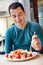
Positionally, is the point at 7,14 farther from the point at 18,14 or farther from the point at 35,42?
the point at 35,42

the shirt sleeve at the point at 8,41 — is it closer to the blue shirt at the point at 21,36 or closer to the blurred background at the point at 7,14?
the blue shirt at the point at 21,36

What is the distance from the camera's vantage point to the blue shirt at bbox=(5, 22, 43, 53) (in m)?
1.48

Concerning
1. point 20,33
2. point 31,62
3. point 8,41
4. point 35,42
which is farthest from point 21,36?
point 31,62

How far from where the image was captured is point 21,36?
1.48 metres

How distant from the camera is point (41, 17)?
10.8ft

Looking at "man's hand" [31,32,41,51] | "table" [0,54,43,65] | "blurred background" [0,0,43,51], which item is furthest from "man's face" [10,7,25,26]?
"blurred background" [0,0,43,51]

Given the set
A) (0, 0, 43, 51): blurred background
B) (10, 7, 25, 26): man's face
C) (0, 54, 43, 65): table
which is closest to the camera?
(0, 54, 43, 65): table

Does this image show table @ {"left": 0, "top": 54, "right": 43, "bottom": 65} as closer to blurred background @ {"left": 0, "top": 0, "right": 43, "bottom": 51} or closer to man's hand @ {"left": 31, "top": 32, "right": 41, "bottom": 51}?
man's hand @ {"left": 31, "top": 32, "right": 41, "bottom": 51}

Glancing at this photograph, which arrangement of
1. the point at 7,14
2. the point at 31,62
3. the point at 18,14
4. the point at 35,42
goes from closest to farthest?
1. the point at 31,62
2. the point at 35,42
3. the point at 18,14
4. the point at 7,14

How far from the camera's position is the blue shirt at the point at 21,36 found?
4.86 feet

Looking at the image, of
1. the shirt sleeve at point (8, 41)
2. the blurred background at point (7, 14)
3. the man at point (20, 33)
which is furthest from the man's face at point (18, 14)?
the blurred background at point (7, 14)

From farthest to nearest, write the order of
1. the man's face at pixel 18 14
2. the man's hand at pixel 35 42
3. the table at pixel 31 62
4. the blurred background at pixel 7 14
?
the blurred background at pixel 7 14 → the man's face at pixel 18 14 → the man's hand at pixel 35 42 → the table at pixel 31 62

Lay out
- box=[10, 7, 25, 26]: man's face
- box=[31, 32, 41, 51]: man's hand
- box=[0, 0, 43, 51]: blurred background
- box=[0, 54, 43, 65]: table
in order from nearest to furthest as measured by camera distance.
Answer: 1. box=[0, 54, 43, 65]: table
2. box=[31, 32, 41, 51]: man's hand
3. box=[10, 7, 25, 26]: man's face
4. box=[0, 0, 43, 51]: blurred background

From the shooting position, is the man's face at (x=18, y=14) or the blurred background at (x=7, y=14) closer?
the man's face at (x=18, y=14)
